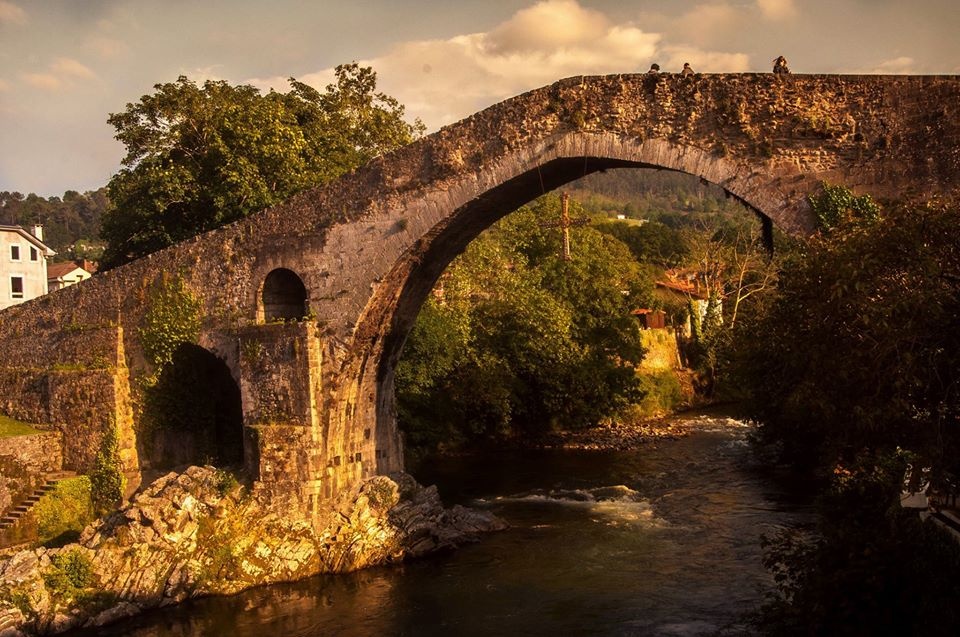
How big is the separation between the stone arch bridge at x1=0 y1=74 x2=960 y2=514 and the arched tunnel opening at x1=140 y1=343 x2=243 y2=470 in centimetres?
26

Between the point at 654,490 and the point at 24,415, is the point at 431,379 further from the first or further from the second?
the point at 24,415

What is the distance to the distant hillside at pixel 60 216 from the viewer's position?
98.3 m

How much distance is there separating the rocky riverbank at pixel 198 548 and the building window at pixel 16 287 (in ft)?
101

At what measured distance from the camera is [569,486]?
20.7 meters

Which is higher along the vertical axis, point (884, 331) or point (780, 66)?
point (780, 66)

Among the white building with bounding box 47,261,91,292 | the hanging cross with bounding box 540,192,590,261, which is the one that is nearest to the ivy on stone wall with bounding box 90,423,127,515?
the hanging cross with bounding box 540,192,590,261

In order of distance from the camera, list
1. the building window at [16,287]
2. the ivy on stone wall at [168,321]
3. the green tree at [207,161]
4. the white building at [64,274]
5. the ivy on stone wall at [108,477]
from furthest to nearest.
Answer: the white building at [64,274]
the building window at [16,287]
the green tree at [207,161]
the ivy on stone wall at [108,477]
the ivy on stone wall at [168,321]

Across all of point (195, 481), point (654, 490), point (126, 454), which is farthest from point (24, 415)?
point (654, 490)

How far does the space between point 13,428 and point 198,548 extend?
682 centimetres

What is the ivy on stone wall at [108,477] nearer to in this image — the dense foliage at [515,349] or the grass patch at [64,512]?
the grass patch at [64,512]

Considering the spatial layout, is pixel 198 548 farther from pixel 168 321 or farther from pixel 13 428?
pixel 13 428

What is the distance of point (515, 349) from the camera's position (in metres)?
28.1

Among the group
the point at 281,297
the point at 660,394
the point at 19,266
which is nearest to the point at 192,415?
the point at 281,297

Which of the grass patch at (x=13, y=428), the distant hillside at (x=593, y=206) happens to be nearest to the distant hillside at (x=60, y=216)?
the distant hillside at (x=593, y=206)
